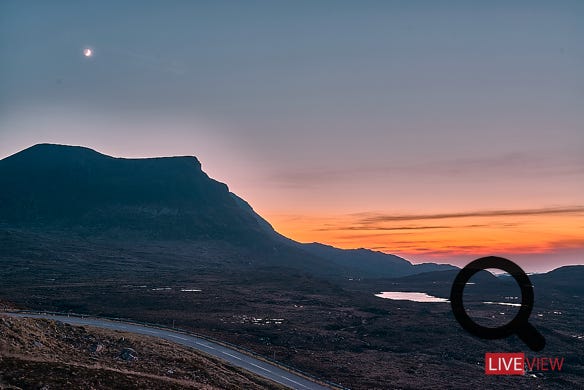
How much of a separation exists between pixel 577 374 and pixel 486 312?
63367 millimetres

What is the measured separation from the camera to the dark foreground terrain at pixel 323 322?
66.6 m

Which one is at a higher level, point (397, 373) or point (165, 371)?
point (165, 371)

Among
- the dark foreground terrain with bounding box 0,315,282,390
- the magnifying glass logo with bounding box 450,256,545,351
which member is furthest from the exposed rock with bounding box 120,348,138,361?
the magnifying glass logo with bounding box 450,256,545,351

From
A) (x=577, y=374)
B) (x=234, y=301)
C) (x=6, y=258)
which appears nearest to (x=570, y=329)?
(x=577, y=374)

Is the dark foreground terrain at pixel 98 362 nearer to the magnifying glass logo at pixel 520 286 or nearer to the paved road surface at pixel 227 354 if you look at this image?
the paved road surface at pixel 227 354

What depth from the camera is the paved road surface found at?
43.8 metres

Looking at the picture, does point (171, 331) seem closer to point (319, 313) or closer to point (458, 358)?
point (458, 358)

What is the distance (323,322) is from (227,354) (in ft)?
188

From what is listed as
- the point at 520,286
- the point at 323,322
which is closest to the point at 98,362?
the point at 520,286

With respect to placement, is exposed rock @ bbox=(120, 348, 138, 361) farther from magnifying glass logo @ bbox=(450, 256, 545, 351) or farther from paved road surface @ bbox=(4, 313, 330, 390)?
magnifying glass logo @ bbox=(450, 256, 545, 351)

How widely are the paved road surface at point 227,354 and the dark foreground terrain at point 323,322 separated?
20.5 feet

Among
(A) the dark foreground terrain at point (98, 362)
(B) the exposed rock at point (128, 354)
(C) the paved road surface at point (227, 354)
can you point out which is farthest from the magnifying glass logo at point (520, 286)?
(B) the exposed rock at point (128, 354)

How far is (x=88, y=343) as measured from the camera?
39.2 meters

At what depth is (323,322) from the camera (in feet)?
342
